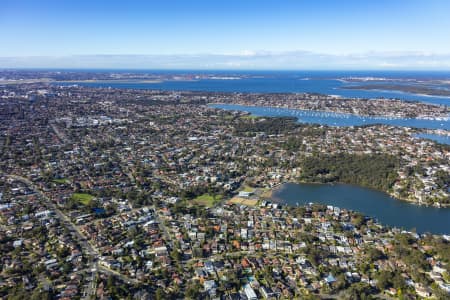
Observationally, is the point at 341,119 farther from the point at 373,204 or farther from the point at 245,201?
the point at 245,201

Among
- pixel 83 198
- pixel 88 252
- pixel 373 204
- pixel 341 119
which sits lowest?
pixel 88 252

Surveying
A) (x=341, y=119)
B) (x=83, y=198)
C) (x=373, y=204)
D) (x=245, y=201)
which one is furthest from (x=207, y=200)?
(x=341, y=119)

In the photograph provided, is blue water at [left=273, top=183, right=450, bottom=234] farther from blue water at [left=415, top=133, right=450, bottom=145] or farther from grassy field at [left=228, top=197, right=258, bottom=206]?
blue water at [left=415, top=133, right=450, bottom=145]

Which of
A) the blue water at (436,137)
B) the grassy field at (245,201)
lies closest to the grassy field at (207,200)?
the grassy field at (245,201)

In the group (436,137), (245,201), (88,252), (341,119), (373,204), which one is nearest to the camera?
(88,252)

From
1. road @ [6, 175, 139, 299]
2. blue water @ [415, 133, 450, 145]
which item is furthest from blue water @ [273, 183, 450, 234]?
blue water @ [415, 133, 450, 145]

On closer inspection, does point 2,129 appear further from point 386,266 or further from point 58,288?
point 386,266

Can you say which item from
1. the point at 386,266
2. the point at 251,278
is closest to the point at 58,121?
the point at 251,278
